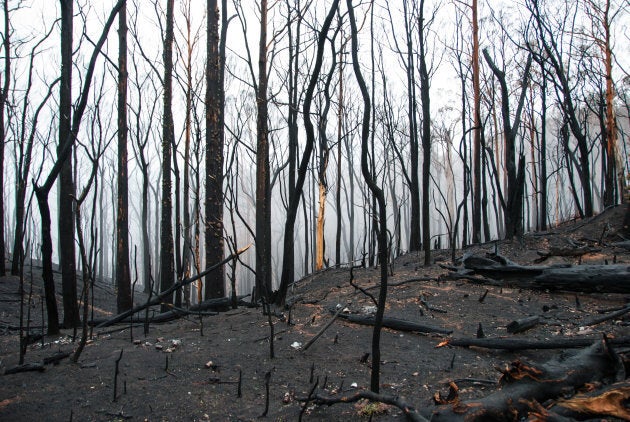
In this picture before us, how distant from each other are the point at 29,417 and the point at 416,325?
10.6 feet

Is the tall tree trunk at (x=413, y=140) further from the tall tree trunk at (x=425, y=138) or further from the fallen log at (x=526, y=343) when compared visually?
the fallen log at (x=526, y=343)

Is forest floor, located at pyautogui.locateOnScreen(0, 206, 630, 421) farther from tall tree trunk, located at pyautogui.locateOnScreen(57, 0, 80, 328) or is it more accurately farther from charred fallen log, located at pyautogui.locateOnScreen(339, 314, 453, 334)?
tall tree trunk, located at pyautogui.locateOnScreen(57, 0, 80, 328)

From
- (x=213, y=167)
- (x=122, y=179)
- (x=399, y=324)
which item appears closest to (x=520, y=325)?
(x=399, y=324)

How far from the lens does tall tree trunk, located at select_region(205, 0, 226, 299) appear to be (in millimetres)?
6207

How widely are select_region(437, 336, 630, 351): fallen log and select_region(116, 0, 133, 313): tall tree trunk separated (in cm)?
644

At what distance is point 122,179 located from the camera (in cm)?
835

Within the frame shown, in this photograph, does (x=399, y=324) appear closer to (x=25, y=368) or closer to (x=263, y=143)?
(x=25, y=368)

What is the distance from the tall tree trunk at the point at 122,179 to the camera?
7785mm

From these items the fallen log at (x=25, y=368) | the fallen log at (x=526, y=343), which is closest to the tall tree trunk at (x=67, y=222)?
the fallen log at (x=25, y=368)

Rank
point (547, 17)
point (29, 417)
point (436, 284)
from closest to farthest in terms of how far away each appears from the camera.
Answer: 1. point (29, 417)
2. point (436, 284)
3. point (547, 17)

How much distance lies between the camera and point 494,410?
1801 millimetres

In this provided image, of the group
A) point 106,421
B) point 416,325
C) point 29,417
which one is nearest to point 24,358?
point 29,417

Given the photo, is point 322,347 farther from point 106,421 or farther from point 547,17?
point 547,17

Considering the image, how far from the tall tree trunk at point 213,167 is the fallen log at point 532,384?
474 cm
